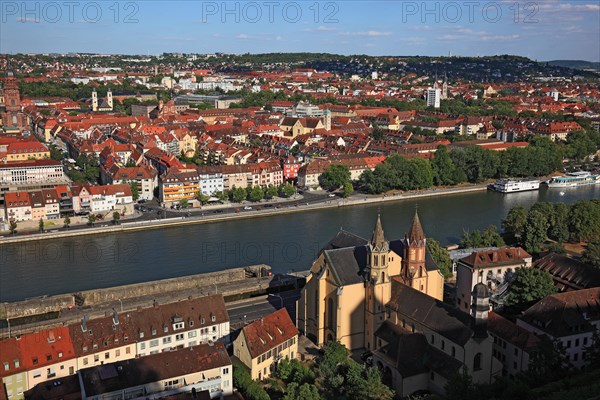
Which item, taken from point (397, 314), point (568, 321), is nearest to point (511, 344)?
point (568, 321)

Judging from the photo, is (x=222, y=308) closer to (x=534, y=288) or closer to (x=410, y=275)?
(x=410, y=275)

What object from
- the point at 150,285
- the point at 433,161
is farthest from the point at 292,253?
the point at 433,161

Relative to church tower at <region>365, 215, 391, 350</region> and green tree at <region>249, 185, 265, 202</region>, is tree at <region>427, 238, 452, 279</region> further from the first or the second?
green tree at <region>249, 185, 265, 202</region>

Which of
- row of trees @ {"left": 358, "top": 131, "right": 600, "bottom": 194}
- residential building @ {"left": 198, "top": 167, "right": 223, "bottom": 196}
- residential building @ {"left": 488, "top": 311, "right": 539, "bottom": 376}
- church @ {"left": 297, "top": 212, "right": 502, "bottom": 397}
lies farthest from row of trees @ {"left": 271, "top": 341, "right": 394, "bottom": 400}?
row of trees @ {"left": 358, "top": 131, "right": 600, "bottom": 194}

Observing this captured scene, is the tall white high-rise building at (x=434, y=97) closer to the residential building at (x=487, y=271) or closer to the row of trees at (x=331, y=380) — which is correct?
the residential building at (x=487, y=271)

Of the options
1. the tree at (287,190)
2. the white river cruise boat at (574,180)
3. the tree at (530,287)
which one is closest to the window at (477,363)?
the tree at (530,287)
